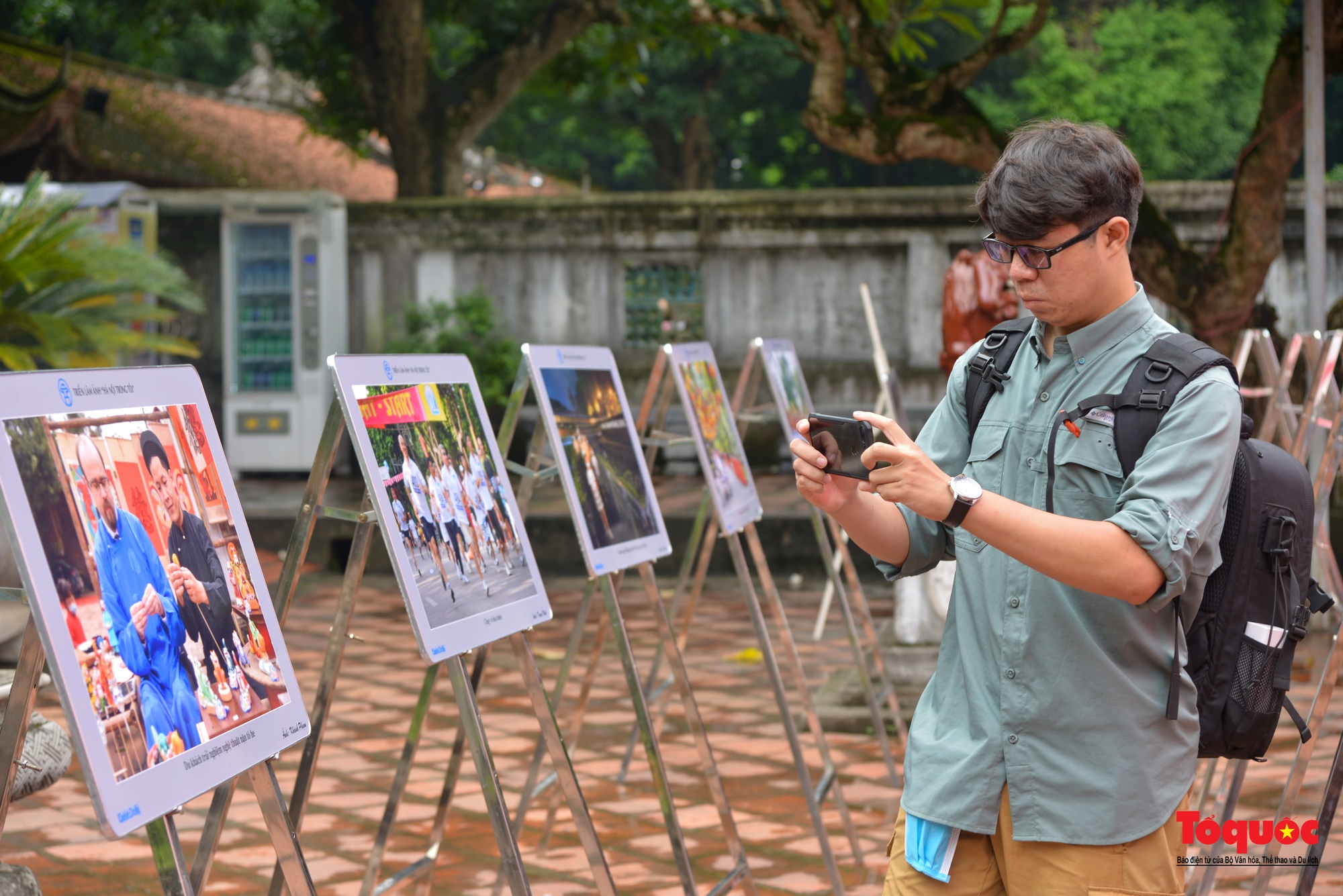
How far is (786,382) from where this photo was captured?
5863 millimetres

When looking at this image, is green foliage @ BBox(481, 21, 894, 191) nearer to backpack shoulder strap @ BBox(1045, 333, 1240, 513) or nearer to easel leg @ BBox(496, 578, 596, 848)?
easel leg @ BBox(496, 578, 596, 848)

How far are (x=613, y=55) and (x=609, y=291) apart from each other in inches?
102

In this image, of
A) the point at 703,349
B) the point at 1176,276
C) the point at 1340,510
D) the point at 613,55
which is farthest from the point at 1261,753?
the point at 613,55

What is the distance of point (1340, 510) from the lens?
8.41m

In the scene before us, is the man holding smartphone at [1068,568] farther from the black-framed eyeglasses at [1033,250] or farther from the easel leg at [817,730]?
the easel leg at [817,730]

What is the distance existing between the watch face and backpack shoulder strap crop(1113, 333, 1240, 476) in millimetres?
240

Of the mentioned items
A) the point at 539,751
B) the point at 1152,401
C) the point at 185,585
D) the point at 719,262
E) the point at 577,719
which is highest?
the point at 1152,401

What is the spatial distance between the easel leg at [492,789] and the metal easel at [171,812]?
462 mm

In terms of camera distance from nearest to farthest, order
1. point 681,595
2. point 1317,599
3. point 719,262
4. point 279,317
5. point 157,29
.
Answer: point 1317,599
point 681,595
point 719,262
point 279,317
point 157,29

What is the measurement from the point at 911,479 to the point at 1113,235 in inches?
19.7

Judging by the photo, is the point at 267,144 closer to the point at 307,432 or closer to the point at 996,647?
the point at 307,432

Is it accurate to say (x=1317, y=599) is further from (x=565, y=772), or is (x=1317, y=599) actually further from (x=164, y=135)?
(x=164, y=135)

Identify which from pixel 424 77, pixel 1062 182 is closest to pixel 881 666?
pixel 1062 182

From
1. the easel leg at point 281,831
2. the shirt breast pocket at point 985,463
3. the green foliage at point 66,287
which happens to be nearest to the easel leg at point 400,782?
the easel leg at point 281,831
